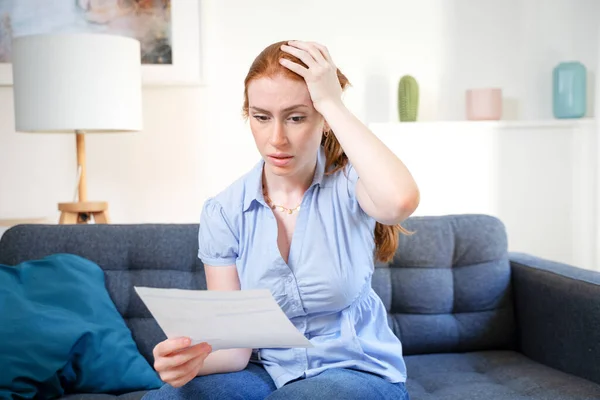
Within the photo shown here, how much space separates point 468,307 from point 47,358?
121 centimetres

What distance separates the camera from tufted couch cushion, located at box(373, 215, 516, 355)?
220 centimetres

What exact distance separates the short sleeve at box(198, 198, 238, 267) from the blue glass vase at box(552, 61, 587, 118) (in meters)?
2.36

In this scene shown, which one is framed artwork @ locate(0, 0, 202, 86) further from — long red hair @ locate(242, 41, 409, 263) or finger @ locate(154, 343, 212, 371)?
finger @ locate(154, 343, 212, 371)

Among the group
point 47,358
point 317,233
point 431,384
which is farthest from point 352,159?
point 47,358

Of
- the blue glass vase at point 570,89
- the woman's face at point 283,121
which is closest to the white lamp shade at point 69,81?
the woman's face at point 283,121

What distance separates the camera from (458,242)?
89.4 inches

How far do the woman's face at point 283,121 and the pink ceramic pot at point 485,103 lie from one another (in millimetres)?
2050

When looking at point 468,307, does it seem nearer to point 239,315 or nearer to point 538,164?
point 239,315


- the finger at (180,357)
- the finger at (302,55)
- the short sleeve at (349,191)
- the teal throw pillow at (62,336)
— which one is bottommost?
the teal throw pillow at (62,336)

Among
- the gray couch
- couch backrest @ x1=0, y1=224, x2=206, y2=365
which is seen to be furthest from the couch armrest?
couch backrest @ x1=0, y1=224, x2=206, y2=365

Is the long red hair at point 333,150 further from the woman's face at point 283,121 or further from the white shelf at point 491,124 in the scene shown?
the white shelf at point 491,124

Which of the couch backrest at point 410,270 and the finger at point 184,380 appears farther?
the couch backrest at point 410,270

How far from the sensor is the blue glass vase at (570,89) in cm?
339

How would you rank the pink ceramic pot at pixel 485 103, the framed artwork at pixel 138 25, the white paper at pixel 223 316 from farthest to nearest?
the pink ceramic pot at pixel 485 103 → the framed artwork at pixel 138 25 → the white paper at pixel 223 316
